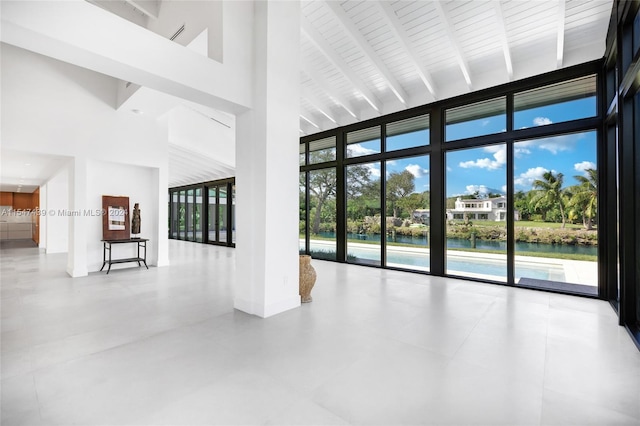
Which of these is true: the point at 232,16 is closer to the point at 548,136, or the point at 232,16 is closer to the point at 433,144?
the point at 433,144

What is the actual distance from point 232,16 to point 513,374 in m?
5.02

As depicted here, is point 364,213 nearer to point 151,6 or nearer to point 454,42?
point 454,42

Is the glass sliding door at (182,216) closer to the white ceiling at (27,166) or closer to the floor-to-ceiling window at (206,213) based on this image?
the floor-to-ceiling window at (206,213)

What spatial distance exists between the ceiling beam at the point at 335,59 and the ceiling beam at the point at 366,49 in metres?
0.50

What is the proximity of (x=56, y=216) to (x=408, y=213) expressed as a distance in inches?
482

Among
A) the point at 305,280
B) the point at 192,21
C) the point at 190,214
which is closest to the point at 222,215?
the point at 190,214

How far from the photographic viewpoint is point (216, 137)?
10.3 metres

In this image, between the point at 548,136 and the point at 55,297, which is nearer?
the point at 55,297

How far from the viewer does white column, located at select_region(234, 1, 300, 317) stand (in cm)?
396

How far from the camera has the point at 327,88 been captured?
650 centimetres

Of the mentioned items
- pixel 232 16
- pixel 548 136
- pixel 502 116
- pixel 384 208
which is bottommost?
pixel 384 208

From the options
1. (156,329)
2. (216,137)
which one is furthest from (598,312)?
(216,137)

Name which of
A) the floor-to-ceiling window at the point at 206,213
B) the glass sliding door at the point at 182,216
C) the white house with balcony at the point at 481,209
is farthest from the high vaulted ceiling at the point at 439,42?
the glass sliding door at the point at 182,216

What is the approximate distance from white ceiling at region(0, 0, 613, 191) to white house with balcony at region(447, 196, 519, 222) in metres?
2.20
